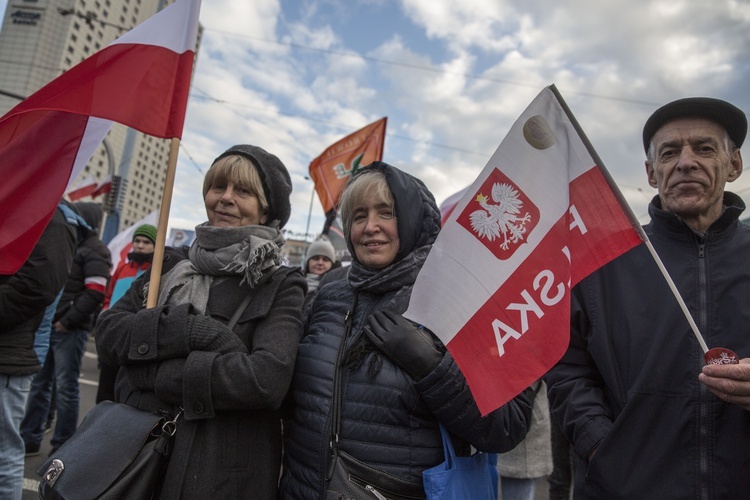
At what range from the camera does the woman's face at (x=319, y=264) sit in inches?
231

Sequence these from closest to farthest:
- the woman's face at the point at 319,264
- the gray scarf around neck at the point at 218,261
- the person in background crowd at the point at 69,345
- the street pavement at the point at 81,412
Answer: the gray scarf around neck at the point at 218,261, the street pavement at the point at 81,412, the person in background crowd at the point at 69,345, the woman's face at the point at 319,264

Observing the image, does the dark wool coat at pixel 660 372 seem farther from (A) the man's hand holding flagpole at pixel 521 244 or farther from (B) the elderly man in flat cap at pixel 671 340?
(A) the man's hand holding flagpole at pixel 521 244

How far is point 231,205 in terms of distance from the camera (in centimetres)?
191

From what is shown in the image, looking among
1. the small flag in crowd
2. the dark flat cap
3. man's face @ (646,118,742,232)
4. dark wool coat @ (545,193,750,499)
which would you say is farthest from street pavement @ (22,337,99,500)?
the small flag in crowd

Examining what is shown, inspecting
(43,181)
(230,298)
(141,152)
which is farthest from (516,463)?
(141,152)

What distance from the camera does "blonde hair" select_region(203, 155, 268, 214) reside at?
1.93 metres

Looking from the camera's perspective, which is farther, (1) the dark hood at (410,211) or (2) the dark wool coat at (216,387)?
(1) the dark hood at (410,211)

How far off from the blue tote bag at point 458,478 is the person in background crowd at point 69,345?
3.64 metres

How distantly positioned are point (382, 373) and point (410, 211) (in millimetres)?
578

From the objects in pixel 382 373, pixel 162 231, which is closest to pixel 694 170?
pixel 382 373

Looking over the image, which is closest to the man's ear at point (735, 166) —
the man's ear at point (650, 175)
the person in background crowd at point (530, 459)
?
the man's ear at point (650, 175)

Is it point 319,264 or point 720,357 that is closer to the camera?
point 720,357

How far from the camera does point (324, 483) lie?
154cm

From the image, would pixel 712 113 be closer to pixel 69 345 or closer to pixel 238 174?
pixel 238 174
